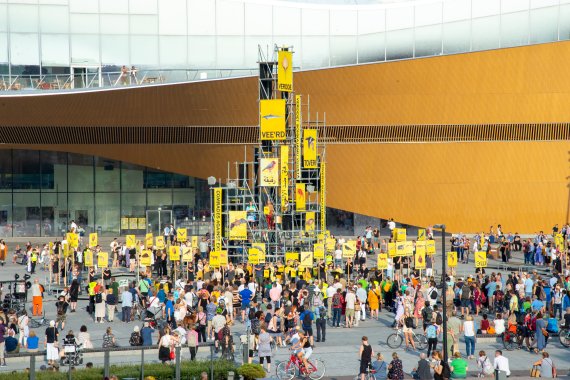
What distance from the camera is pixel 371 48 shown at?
178ft

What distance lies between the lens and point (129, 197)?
58.1 meters

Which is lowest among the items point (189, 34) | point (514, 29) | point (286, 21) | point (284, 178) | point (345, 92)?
point (284, 178)

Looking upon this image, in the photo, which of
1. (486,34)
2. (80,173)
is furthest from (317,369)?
(80,173)

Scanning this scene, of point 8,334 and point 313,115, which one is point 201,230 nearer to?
point 313,115

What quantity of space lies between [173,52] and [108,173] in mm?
6857

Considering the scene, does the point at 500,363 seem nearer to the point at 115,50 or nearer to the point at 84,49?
Result: the point at 115,50

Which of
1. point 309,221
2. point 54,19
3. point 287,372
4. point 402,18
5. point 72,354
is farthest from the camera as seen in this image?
point 54,19

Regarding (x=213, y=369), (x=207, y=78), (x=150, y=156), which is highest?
(x=207, y=78)

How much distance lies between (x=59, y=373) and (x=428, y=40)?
Result: 110 feet

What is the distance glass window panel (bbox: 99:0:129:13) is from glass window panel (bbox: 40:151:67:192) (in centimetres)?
715

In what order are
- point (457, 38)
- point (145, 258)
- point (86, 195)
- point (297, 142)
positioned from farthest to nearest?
1. point (86, 195)
2. point (457, 38)
3. point (297, 142)
4. point (145, 258)

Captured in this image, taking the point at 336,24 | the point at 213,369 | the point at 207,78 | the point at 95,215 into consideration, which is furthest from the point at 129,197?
the point at 213,369

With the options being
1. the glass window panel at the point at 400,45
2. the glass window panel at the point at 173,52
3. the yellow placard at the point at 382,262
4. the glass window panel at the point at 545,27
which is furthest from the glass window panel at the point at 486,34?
the yellow placard at the point at 382,262

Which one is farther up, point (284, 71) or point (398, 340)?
point (284, 71)
